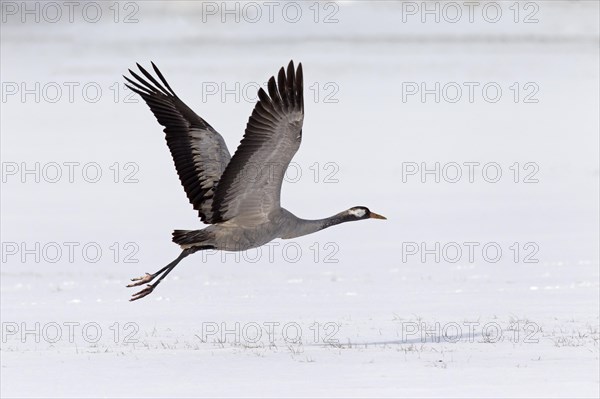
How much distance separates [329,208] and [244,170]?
22910 mm

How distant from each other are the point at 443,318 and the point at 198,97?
47.5 metres

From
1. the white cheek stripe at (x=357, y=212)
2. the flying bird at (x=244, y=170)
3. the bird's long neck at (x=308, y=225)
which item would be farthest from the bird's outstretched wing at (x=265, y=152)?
the white cheek stripe at (x=357, y=212)

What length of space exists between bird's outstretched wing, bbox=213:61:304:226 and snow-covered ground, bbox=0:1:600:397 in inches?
55.6

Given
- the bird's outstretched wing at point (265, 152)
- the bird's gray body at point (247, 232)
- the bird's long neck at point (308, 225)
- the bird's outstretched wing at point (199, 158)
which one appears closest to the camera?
the bird's outstretched wing at point (265, 152)

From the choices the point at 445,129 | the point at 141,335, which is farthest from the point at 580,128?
the point at 141,335

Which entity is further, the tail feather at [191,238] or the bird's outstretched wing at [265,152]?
the tail feather at [191,238]

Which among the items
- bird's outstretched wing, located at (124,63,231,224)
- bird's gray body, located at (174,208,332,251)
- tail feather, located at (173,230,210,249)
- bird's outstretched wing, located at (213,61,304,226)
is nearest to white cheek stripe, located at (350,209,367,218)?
bird's gray body, located at (174,208,332,251)

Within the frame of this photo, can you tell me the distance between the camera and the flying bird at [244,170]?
35.3ft

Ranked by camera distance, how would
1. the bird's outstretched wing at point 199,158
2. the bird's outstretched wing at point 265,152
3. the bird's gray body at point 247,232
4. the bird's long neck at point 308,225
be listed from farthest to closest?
1. the bird's outstretched wing at point 199,158
2. the bird's long neck at point 308,225
3. the bird's gray body at point 247,232
4. the bird's outstretched wing at point 265,152

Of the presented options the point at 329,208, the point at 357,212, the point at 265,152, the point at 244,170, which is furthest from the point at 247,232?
the point at 329,208

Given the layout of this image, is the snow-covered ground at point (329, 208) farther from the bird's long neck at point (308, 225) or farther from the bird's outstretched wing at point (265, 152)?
the bird's outstretched wing at point (265, 152)

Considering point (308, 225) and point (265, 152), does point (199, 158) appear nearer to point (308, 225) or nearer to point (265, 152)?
point (308, 225)

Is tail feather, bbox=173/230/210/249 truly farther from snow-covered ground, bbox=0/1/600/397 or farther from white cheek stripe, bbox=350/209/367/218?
white cheek stripe, bbox=350/209/367/218

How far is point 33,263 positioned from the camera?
80.7 ft
